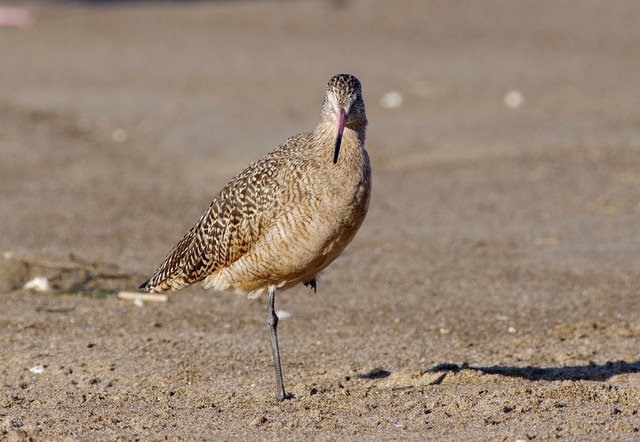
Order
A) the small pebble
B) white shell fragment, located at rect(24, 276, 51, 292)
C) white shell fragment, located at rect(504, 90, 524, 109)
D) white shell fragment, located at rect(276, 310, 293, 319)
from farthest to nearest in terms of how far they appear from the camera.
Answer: white shell fragment, located at rect(504, 90, 524, 109)
white shell fragment, located at rect(24, 276, 51, 292)
the small pebble
white shell fragment, located at rect(276, 310, 293, 319)

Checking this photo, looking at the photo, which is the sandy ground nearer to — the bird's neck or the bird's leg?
the bird's leg

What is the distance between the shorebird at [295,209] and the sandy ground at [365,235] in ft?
2.48

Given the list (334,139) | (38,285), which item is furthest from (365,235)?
(334,139)

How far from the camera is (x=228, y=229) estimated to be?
720cm

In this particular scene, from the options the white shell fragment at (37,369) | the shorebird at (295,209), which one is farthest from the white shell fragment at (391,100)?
→ the white shell fragment at (37,369)

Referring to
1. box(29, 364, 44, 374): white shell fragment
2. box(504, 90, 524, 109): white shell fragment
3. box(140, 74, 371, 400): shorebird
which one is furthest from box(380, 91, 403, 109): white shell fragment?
box(29, 364, 44, 374): white shell fragment

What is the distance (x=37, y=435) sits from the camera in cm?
607

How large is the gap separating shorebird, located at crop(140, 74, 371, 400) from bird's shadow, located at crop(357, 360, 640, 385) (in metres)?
1.00

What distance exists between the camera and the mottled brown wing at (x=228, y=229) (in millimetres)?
6949

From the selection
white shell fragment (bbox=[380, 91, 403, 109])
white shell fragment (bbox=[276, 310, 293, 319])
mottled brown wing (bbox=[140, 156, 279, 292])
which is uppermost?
white shell fragment (bbox=[380, 91, 403, 109])

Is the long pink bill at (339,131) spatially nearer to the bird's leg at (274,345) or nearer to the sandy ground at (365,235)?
the bird's leg at (274,345)

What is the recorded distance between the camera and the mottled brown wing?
6949mm

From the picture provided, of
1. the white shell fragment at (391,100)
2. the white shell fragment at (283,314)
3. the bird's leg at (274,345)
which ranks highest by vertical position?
the white shell fragment at (391,100)

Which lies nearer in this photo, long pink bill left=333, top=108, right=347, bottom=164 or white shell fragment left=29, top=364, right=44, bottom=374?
long pink bill left=333, top=108, right=347, bottom=164
